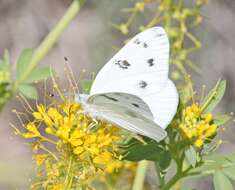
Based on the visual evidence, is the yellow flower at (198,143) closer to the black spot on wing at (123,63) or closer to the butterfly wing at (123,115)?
the butterfly wing at (123,115)

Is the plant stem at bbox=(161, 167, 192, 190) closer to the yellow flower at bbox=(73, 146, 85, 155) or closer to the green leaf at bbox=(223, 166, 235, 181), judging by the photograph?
the green leaf at bbox=(223, 166, 235, 181)

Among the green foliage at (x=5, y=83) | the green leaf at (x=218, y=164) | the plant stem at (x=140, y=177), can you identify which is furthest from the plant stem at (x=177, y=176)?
the green foliage at (x=5, y=83)

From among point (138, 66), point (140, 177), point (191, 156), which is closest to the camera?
point (191, 156)

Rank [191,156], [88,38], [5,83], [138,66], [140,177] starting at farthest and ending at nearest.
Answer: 1. [88,38]
2. [5,83]
3. [140,177]
4. [138,66]
5. [191,156]

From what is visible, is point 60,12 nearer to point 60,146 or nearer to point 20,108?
point 20,108

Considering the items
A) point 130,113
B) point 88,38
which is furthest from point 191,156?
point 88,38

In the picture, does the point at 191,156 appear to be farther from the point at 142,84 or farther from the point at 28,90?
the point at 28,90
